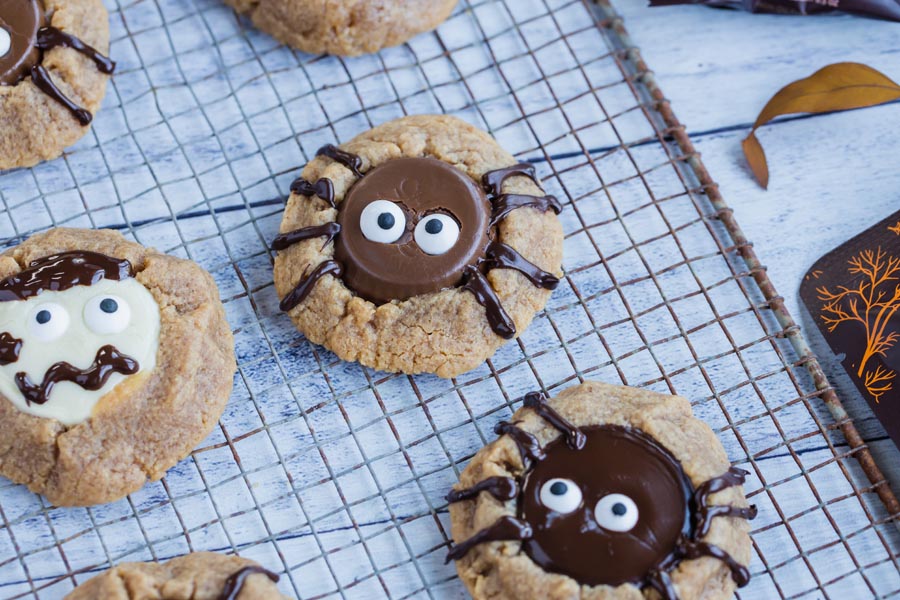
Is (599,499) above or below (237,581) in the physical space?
above

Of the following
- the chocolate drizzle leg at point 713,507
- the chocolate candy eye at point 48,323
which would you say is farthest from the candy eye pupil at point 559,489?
the chocolate candy eye at point 48,323

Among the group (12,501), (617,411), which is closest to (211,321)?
(12,501)

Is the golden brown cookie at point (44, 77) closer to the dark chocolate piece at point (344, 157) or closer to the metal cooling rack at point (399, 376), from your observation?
the metal cooling rack at point (399, 376)

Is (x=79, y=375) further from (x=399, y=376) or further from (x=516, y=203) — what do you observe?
(x=516, y=203)

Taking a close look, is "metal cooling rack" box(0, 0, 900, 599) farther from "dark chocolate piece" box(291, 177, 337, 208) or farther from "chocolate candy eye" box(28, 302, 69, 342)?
"chocolate candy eye" box(28, 302, 69, 342)

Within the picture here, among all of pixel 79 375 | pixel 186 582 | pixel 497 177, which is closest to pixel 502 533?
pixel 186 582
